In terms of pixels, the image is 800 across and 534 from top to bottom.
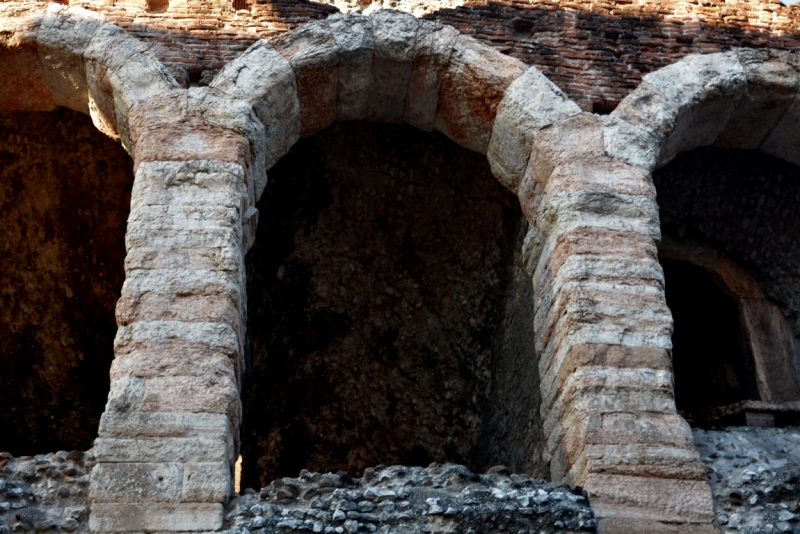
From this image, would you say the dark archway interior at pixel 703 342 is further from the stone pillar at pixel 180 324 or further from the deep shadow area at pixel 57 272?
the deep shadow area at pixel 57 272

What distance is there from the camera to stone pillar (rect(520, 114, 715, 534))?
5977 mm

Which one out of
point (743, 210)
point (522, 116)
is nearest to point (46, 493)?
point (522, 116)

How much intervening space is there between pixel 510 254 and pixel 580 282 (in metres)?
1.61

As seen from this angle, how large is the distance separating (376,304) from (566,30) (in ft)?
6.86

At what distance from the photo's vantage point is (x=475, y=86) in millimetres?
→ 7598

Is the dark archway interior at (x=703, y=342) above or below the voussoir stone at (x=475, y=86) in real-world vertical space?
below

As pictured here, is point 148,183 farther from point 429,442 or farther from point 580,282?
point 429,442

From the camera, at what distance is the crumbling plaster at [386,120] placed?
5.89 m

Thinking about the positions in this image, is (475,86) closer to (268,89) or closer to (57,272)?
(268,89)

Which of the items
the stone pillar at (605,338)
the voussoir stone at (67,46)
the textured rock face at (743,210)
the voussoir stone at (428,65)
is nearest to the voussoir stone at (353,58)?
the voussoir stone at (428,65)

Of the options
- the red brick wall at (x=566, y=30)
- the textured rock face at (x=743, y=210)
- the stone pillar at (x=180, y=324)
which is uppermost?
the red brick wall at (x=566, y=30)

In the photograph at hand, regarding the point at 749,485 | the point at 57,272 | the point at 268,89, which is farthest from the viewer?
the point at 57,272

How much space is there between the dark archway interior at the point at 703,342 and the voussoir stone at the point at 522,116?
2.11m

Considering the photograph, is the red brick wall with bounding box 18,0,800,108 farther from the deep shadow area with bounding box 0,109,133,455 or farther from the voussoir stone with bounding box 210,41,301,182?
the deep shadow area with bounding box 0,109,133,455
